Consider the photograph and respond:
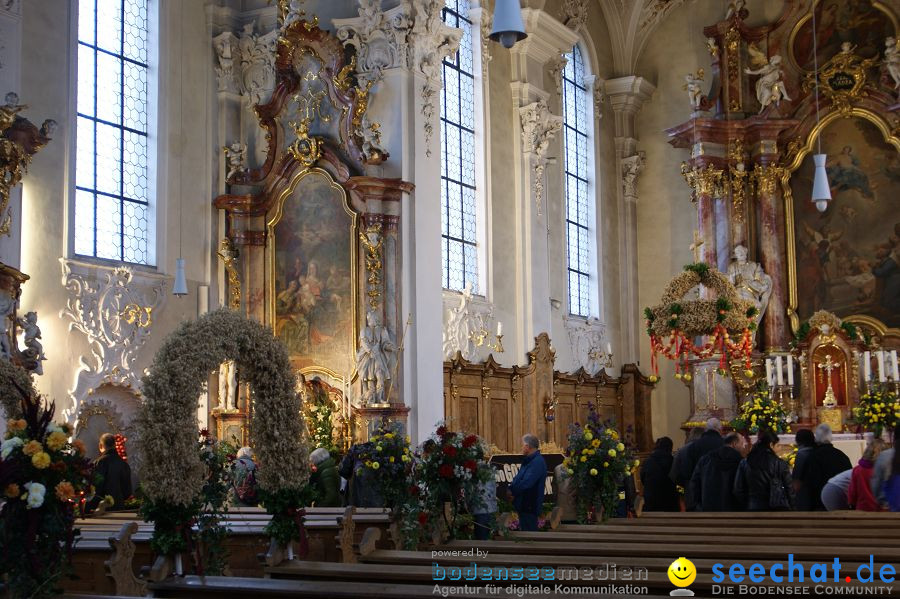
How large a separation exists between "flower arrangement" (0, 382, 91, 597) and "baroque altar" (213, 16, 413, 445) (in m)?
9.33

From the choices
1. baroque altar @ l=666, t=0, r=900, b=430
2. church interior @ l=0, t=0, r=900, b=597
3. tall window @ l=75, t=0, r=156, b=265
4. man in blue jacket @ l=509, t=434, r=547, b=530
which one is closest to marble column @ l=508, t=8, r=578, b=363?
church interior @ l=0, t=0, r=900, b=597

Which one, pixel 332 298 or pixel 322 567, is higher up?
pixel 332 298

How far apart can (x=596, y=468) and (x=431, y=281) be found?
6.23 m

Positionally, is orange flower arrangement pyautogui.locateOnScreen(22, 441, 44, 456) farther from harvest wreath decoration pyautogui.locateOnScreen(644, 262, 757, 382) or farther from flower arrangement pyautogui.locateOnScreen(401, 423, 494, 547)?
harvest wreath decoration pyautogui.locateOnScreen(644, 262, 757, 382)

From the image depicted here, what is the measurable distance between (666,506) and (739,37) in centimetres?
1189

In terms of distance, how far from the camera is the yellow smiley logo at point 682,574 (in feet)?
20.1

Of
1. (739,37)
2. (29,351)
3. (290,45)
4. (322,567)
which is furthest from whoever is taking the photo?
(739,37)

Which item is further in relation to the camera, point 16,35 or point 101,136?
point 101,136

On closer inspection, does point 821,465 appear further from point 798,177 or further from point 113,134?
point 798,177

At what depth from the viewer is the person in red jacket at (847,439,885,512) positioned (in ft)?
35.1

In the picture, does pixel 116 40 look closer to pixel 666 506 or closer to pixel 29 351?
pixel 29 351

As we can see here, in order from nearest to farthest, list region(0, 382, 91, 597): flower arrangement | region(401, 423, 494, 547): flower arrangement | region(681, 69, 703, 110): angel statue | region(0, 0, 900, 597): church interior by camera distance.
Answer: region(0, 382, 91, 597): flower arrangement, region(0, 0, 900, 597): church interior, region(401, 423, 494, 547): flower arrangement, region(681, 69, 703, 110): angel statue

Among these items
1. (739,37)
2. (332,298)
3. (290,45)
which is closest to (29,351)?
(332,298)

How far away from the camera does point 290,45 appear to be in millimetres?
16719
